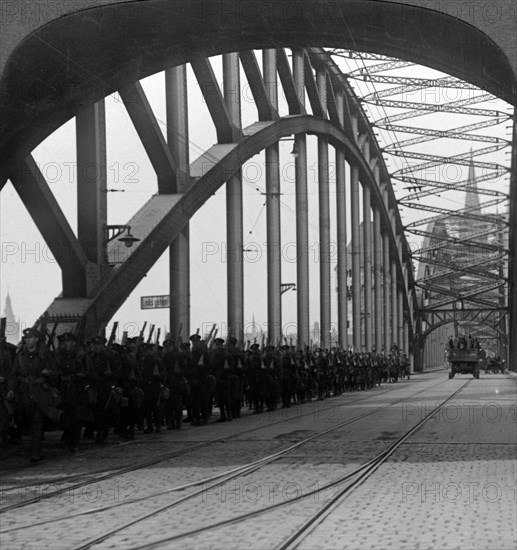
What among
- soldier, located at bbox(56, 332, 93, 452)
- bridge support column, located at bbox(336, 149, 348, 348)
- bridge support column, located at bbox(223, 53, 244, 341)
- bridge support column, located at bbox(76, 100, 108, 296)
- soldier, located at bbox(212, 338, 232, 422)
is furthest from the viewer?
bridge support column, located at bbox(336, 149, 348, 348)

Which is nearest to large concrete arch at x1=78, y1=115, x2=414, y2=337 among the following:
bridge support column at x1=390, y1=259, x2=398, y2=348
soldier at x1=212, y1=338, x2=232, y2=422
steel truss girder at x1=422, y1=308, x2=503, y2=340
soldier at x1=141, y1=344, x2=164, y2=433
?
soldier at x1=212, y1=338, x2=232, y2=422

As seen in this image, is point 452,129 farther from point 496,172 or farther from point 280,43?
Result: point 280,43

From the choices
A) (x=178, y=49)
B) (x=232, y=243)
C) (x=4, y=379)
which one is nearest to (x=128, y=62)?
(x=178, y=49)

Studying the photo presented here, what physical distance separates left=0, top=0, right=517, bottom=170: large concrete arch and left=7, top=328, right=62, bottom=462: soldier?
12.7ft

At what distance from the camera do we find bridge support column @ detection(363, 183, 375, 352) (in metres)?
56.2

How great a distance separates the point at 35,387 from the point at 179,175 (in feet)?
42.6

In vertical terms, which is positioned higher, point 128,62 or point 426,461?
point 128,62

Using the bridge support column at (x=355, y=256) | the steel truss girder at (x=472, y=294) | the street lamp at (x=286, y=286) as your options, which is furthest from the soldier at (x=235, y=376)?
the steel truss girder at (x=472, y=294)

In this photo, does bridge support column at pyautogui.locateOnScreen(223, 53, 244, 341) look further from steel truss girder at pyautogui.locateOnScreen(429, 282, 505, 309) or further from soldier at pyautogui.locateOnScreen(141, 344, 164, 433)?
steel truss girder at pyautogui.locateOnScreen(429, 282, 505, 309)

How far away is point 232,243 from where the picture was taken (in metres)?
28.8

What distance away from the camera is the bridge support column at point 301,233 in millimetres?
37856

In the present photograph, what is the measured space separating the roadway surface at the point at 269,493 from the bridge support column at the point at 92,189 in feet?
21.5

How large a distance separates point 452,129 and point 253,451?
148 feet

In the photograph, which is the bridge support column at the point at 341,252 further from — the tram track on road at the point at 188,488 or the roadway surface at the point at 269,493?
the tram track on road at the point at 188,488
